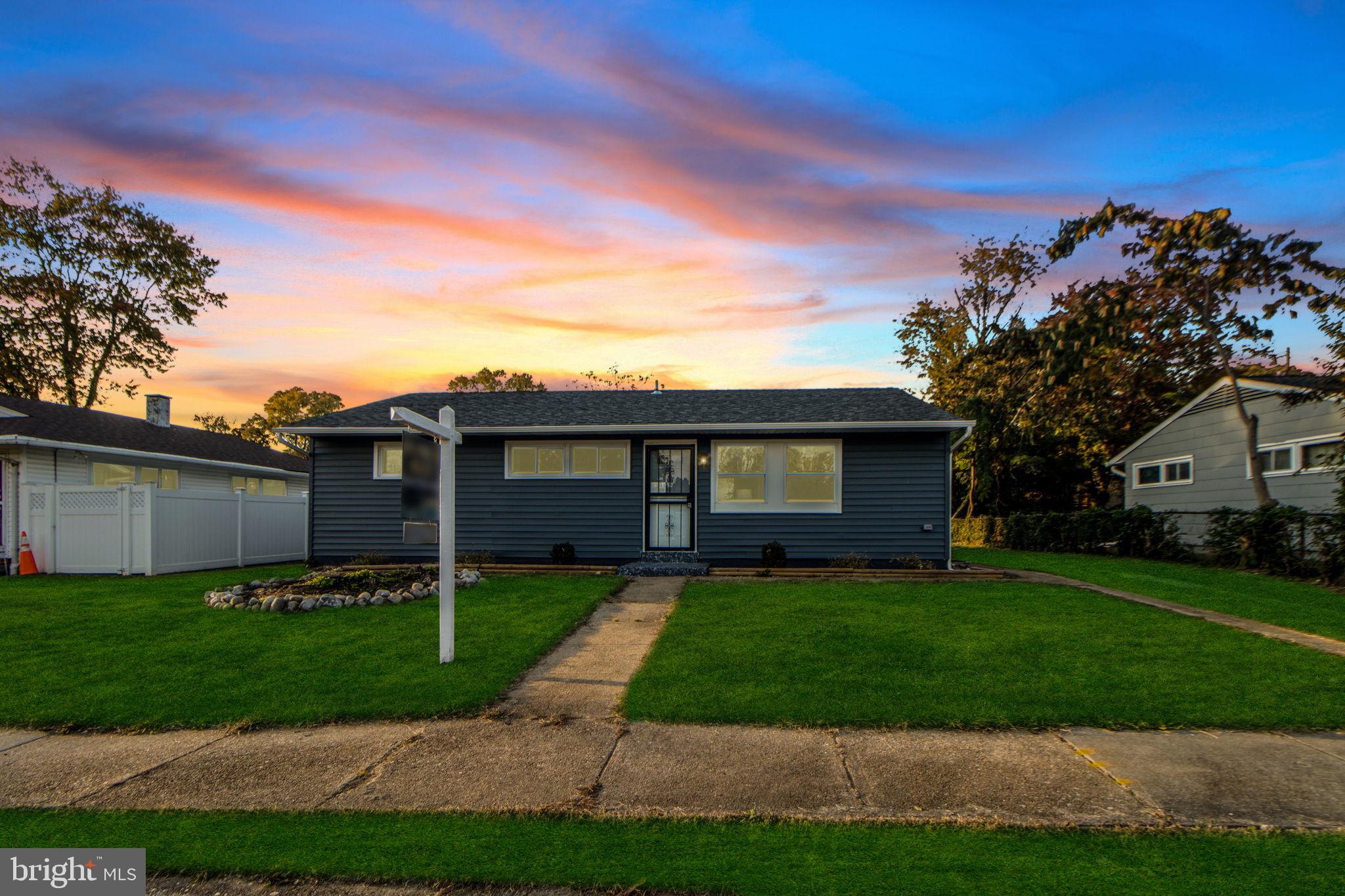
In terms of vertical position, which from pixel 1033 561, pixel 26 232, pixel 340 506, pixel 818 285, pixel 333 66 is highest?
pixel 26 232

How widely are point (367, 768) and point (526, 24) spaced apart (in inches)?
350

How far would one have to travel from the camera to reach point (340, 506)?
1573cm

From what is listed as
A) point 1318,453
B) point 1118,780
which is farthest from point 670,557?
point 1318,453

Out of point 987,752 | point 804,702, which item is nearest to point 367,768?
point 804,702

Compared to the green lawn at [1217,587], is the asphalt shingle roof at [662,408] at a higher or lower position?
higher

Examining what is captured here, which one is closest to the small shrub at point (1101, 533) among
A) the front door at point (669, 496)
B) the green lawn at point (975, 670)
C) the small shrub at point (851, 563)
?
the small shrub at point (851, 563)

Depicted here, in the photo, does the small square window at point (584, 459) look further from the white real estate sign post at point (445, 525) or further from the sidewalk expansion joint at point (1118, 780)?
the sidewalk expansion joint at point (1118, 780)

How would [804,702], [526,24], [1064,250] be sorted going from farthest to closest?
[1064,250]
[526,24]
[804,702]

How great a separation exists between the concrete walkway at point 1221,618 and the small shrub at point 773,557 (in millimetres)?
4231

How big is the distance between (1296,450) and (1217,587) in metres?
7.17

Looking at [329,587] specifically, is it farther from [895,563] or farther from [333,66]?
[895,563]

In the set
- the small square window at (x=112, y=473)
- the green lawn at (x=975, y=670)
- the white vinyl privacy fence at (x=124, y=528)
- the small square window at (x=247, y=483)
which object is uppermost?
the small square window at (x=112, y=473)

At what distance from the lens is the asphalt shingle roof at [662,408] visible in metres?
14.9

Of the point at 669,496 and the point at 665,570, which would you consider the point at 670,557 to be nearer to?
the point at 669,496
